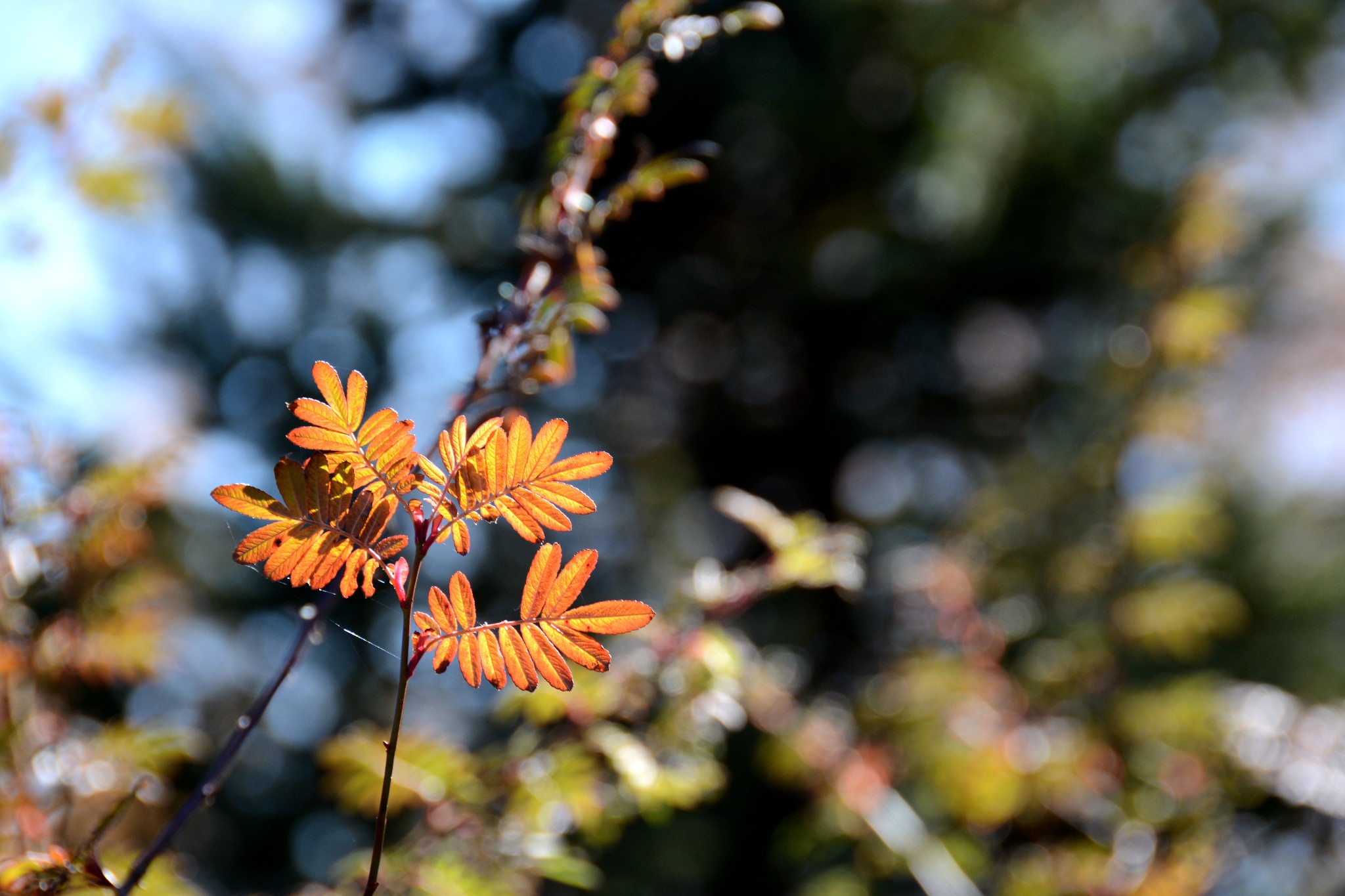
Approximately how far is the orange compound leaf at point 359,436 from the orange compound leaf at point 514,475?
0.02 meters

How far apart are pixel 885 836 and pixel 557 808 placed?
408 mm

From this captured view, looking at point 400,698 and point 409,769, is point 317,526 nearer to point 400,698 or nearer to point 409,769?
point 400,698

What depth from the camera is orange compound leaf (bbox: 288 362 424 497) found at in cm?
34

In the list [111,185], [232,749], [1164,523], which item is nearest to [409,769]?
[232,749]

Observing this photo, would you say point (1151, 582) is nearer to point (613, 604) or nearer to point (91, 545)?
point (613, 604)

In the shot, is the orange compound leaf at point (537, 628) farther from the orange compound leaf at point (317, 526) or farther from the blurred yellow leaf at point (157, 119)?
the blurred yellow leaf at point (157, 119)

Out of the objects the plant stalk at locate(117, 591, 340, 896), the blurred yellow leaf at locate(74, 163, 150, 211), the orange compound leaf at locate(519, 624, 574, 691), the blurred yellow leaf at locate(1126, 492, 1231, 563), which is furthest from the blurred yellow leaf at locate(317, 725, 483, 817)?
the blurred yellow leaf at locate(1126, 492, 1231, 563)

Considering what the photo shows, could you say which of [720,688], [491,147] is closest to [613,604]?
[720,688]

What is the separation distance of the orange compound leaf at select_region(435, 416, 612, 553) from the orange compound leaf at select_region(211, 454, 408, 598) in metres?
0.03

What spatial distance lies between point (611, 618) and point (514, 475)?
73mm

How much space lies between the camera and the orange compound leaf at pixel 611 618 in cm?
36

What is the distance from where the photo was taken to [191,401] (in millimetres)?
3150

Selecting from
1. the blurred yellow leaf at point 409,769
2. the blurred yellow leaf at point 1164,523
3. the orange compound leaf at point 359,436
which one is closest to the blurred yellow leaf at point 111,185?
the blurred yellow leaf at point 409,769

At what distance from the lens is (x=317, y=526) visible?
13.8 inches
